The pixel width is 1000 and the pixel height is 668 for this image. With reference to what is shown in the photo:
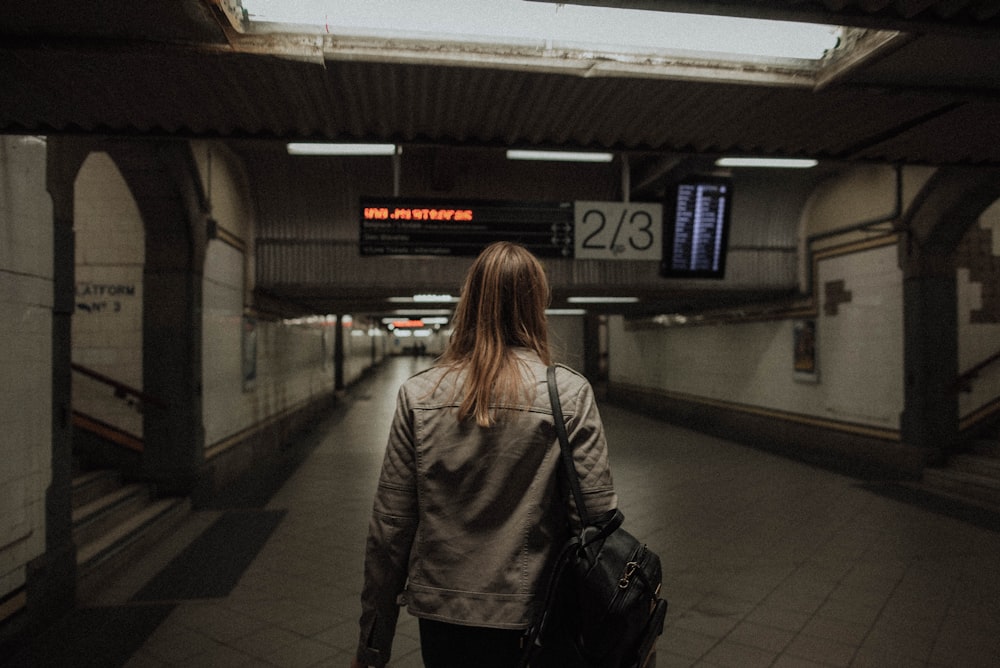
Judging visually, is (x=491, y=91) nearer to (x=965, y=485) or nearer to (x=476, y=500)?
(x=476, y=500)

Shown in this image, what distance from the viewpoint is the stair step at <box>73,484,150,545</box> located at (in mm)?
4859

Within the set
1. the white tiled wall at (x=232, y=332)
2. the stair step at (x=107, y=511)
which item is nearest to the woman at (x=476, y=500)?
the stair step at (x=107, y=511)

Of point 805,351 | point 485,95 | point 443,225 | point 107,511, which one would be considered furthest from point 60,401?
point 805,351

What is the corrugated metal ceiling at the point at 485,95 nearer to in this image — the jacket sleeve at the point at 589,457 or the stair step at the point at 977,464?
the jacket sleeve at the point at 589,457

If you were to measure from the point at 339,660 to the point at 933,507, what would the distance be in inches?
251

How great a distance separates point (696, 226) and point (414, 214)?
3.74m

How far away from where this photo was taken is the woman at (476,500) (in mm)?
1463

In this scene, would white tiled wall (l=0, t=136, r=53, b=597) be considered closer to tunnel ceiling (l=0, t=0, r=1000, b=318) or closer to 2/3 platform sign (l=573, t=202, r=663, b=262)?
tunnel ceiling (l=0, t=0, r=1000, b=318)

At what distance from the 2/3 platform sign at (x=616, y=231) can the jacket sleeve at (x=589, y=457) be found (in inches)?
205

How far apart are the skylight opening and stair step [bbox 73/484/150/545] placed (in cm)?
424

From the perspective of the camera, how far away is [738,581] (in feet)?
15.1

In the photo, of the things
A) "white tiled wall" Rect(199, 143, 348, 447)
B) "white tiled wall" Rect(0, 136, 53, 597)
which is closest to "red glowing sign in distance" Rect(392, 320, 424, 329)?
"white tiled wall" Rect(199, 143, 348, 447)

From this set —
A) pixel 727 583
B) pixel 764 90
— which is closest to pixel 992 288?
pixel 727 583

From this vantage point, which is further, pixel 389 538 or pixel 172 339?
pixel 172 339
